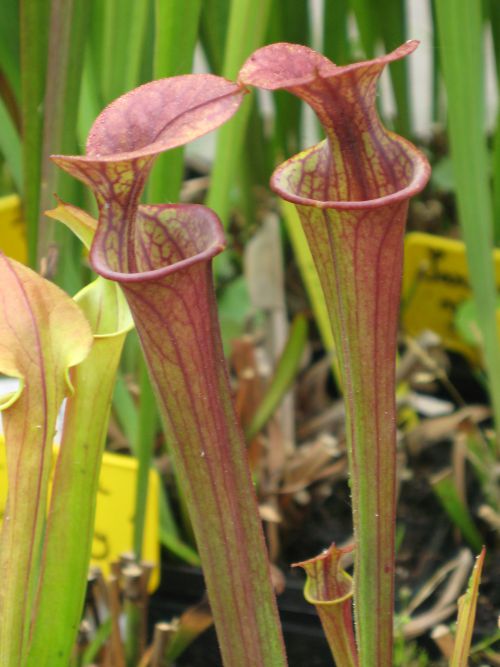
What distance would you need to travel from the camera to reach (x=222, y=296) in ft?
4.01

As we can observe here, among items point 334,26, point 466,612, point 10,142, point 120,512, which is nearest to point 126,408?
point 120,512

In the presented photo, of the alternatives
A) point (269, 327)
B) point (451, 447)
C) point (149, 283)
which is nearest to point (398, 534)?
point (451, 447)

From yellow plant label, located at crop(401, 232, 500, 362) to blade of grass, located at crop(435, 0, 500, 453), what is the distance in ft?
1.23

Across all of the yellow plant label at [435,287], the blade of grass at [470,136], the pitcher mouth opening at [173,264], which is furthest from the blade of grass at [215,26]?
the pitcher mouth opening at [173,264]

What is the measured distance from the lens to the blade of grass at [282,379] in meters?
1.04

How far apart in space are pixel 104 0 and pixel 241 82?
52cm

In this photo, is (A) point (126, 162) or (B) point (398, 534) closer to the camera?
(A) point (126, 162)

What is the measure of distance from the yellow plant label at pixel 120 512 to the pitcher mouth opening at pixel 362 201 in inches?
16.6

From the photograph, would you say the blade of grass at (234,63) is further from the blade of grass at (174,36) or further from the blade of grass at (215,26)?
the blade of grass at (215,26)

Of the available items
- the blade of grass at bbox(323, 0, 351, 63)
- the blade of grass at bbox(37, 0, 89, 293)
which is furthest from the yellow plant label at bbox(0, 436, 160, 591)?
the blade of grass at bbox(323, 0, 351, 63)

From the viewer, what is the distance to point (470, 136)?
77 cm

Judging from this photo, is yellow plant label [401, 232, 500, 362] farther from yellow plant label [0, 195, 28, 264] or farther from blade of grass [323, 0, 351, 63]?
yellow plant label [0, 195, 28, 264]

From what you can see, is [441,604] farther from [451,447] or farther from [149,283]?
Result: [149,283]

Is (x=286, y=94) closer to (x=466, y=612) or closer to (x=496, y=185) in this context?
(x=496, y=185)
